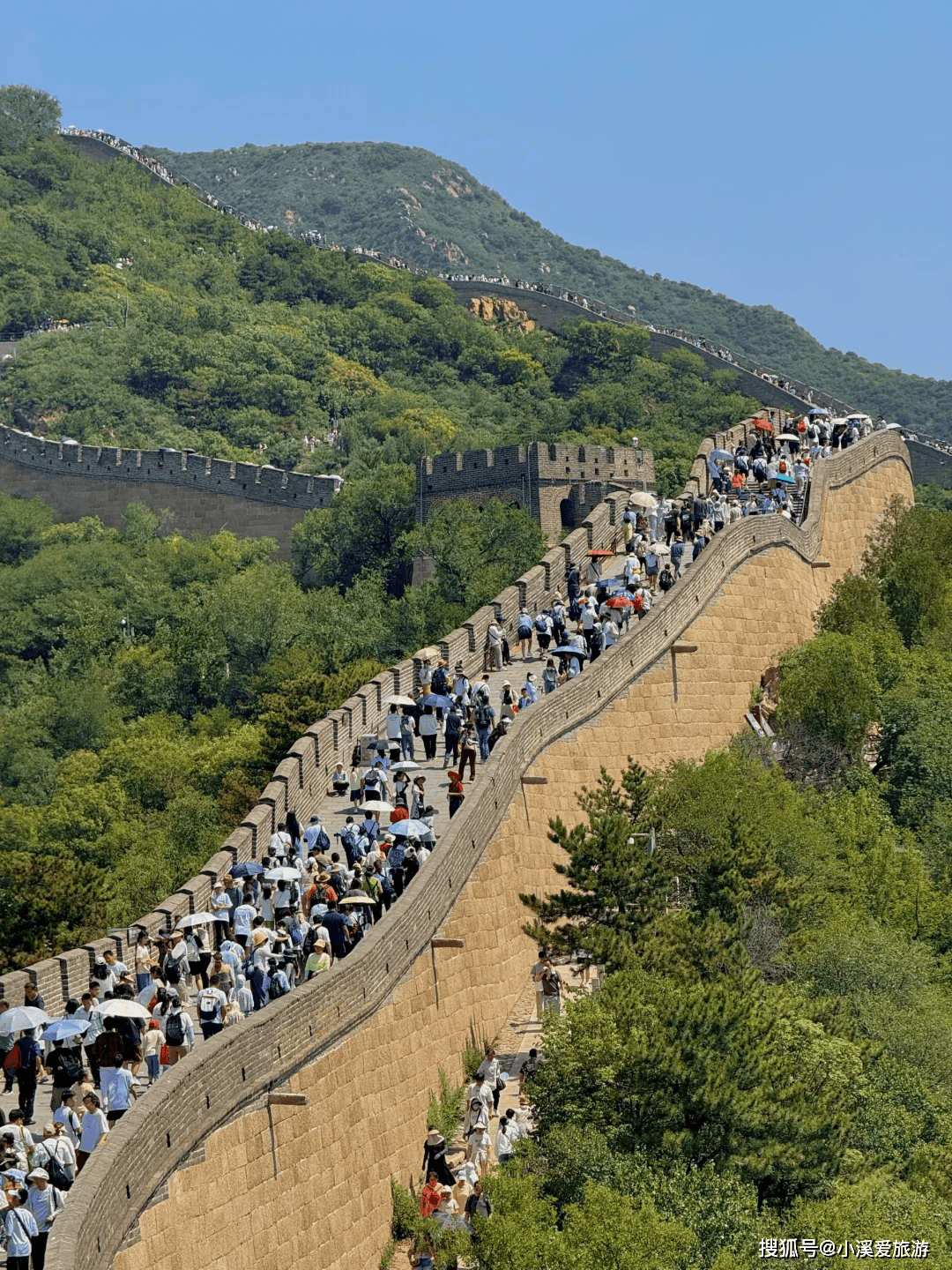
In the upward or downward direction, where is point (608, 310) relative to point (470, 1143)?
upward

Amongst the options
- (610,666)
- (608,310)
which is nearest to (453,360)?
(608,310)

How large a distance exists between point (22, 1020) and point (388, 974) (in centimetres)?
474

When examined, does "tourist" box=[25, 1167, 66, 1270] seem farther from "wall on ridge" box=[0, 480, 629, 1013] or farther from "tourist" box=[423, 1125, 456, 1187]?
"tourist" box=[423, 1125, 456, 1187]

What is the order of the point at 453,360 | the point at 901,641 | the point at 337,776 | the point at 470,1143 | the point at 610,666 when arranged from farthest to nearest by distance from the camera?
1. the point at 453,360
2. the point at 901,641
3. the point at 610,666
4. the point at 337,776
5. the point at 470,1143

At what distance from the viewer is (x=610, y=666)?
36406 mm

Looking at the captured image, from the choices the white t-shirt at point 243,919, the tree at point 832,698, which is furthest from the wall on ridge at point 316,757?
the tree at point 832,698

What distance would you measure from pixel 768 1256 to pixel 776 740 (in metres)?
18.0

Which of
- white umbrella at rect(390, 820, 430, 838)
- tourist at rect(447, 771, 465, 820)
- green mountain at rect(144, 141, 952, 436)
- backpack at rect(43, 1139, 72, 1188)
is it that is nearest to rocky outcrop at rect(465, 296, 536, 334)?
green mountain at rect(144, 141, 952, 436)

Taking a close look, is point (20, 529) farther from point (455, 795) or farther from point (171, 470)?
point (455, 795)

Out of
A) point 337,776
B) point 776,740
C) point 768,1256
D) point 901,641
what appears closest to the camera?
point 768,1256

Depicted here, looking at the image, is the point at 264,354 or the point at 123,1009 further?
the point at 264,354

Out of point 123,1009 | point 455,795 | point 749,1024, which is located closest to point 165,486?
point 455,795

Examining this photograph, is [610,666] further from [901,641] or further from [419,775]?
[901,641]

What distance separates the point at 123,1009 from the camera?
2223 cm
